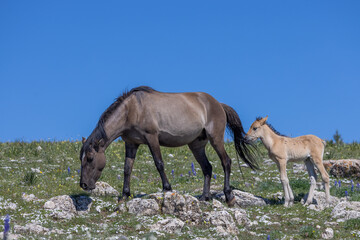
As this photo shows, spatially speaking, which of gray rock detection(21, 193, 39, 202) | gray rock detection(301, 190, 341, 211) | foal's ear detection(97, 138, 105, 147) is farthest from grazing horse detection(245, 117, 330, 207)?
gray rock detection(21, 193, 39, 202)

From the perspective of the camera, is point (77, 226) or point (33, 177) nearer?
point (77, 226)

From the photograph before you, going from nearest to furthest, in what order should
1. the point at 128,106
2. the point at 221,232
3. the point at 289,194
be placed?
the point at 221,232 < the point at 128,106 < the point at 289,194

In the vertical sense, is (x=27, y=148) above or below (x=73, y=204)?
above

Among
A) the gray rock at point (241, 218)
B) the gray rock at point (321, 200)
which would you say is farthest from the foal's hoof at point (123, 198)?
the gray rock at point (321, 200)

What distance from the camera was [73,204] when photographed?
1041cm

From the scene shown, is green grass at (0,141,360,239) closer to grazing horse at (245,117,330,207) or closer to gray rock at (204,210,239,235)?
gray rock at (204,210,239,235)

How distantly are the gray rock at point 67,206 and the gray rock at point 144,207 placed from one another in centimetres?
119

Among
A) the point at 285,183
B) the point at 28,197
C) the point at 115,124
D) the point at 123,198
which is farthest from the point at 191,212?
the point at 28,197

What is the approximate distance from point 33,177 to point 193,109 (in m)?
4.99

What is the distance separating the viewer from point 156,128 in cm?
1118

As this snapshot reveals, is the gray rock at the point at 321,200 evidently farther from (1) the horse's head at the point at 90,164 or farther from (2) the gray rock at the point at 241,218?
(1) the horse's head at the point at 90,164

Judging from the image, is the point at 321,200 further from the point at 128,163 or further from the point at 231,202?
the point at 128,163

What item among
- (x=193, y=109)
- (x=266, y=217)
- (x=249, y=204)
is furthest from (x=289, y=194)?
(x=193, y=109)

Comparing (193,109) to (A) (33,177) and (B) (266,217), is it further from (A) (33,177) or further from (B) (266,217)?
(A) (33,177)
